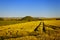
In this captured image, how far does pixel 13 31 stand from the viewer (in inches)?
247

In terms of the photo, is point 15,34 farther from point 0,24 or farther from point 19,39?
point 0,24

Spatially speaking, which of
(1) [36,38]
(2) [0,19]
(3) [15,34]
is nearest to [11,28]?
(3) [15,34]

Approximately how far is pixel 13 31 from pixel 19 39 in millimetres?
1313

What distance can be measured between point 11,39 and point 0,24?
6.66 feet

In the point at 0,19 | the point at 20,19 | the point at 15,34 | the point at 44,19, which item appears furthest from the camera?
the point at 44,19

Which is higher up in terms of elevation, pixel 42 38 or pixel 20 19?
pixel 20 19

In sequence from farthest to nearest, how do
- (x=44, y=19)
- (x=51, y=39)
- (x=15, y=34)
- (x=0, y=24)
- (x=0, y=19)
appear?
(x=44, y=19) < (x=0, y=19) < (x=0, y=24) < (x=15, y=34) < (x=51, y=39)

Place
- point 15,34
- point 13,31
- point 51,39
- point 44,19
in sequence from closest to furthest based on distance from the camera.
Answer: point 51,39, point 15,34, point 13,31, point 44,19

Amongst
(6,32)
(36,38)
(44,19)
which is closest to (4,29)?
(6,32)

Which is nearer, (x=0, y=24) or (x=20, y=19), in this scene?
(x=0, y=24)

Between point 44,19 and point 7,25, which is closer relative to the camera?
point 7,25

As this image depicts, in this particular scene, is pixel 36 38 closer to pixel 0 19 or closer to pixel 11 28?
pixel 11 28

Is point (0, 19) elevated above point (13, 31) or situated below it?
above

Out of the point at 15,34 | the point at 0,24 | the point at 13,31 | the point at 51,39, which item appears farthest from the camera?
the point at 0,24
